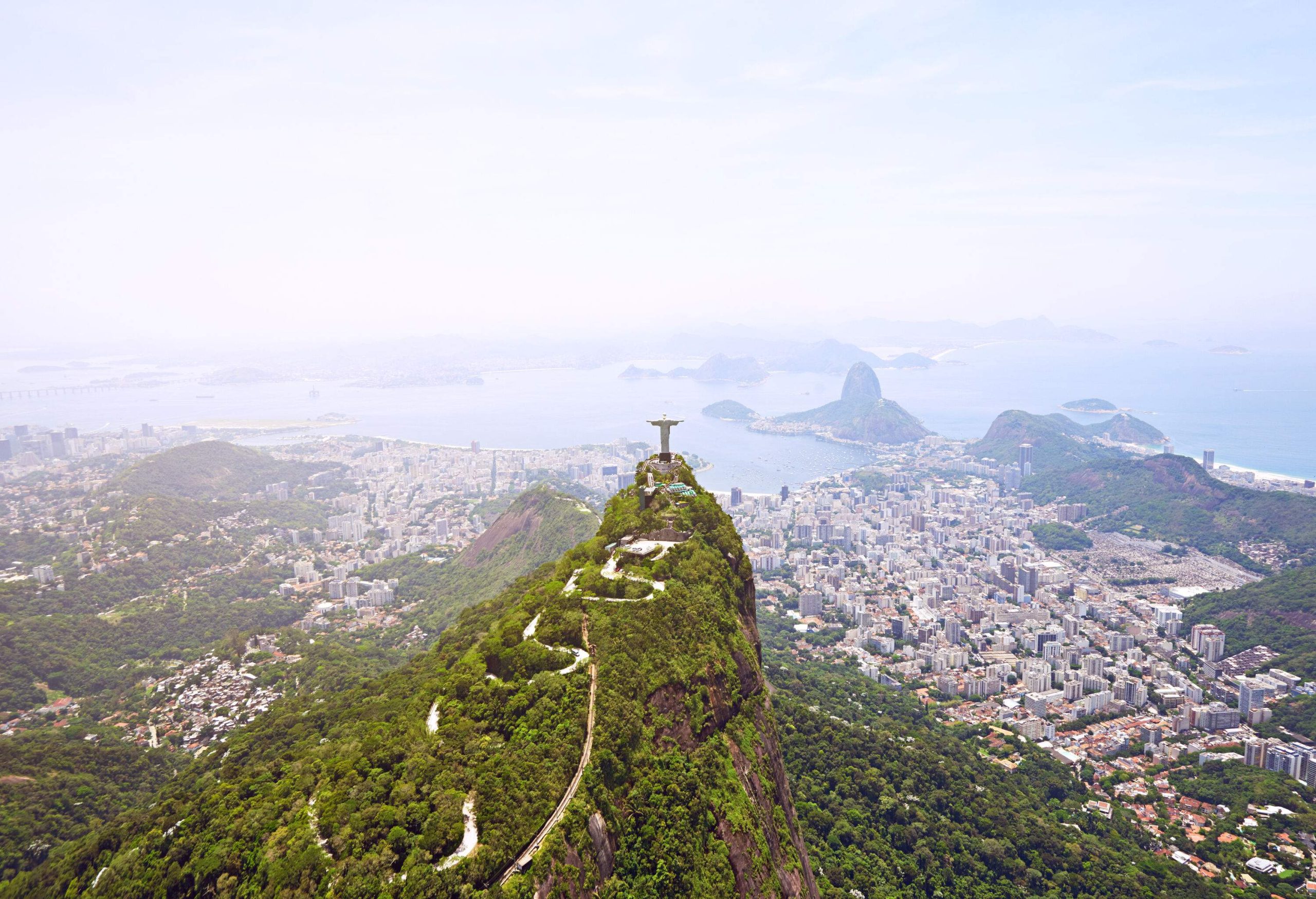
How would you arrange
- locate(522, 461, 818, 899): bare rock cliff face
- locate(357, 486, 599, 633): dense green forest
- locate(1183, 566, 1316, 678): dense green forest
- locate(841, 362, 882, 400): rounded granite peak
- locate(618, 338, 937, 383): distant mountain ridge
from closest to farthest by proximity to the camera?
locate(522, 461, 818, 899): bare rock cliff face, locate(1183, 566, 1316, 678): dense green forest, locate(357, 486, 599, 633): dense green forest, locate(841, 362, 882, 400): rounded granite peak, locate(618, 338, 937, 383): distant mountain ridge

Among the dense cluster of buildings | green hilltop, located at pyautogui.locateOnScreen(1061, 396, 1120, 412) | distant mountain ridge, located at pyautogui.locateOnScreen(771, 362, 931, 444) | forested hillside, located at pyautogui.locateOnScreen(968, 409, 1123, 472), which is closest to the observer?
the dense cluster of buildings

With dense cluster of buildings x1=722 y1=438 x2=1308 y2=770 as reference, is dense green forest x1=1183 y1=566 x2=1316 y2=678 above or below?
above

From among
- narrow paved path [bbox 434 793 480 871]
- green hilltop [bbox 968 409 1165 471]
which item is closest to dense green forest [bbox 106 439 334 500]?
narrow paved path [bbox 434 793 480 871]

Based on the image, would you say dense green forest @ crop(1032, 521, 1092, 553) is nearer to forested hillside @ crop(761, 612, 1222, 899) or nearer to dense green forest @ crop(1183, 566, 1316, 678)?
Result: dense green forest @ crop(1183, 566, 1316, 678)

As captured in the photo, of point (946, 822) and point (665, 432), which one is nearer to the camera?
point (946, 822)

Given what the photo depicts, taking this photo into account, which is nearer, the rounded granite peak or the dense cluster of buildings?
the dense cluster of buildings

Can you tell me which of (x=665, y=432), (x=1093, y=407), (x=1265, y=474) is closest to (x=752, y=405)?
(x=1093, y=407)

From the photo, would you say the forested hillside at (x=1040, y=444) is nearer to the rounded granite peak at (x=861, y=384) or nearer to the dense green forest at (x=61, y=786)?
the rounded granite peak at (x=861, y=384)

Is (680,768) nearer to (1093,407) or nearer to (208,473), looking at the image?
(208,473)
